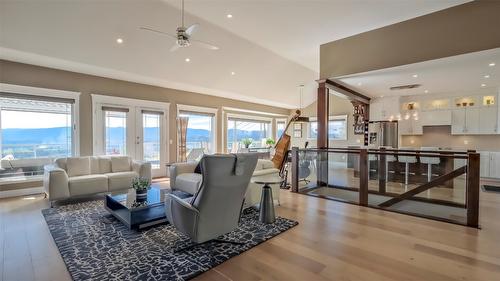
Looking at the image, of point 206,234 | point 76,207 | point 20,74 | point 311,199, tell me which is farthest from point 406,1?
point 20,74

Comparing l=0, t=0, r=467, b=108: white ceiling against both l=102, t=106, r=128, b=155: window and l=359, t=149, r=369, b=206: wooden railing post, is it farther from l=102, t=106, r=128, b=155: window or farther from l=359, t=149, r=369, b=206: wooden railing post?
l=359, t=149, r=369, b=206: wooden railing post

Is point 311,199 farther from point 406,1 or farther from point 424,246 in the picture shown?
point 406,1

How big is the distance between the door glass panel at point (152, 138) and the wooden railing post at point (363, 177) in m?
5.76

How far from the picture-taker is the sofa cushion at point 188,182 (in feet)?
14.8

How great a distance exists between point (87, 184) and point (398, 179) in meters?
6.28

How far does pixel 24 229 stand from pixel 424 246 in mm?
5222

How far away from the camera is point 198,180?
4566 mm

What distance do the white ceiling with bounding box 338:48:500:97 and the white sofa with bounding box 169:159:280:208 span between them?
10.6 ft

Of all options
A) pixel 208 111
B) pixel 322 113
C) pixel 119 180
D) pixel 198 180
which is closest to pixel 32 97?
pixel 119 180

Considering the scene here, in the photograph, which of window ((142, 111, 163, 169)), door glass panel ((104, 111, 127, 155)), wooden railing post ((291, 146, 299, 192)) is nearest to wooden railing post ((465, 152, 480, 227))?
wooden railing post ((291, 146, 299, 192))

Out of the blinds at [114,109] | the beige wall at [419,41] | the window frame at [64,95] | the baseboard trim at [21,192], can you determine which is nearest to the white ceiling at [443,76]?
the beige wall at [419,41]

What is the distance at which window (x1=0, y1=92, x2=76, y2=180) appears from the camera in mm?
5027

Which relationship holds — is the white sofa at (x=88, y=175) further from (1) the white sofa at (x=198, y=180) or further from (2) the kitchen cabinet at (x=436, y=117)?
(2) the kitchen cabinet at (x=436, y=117)

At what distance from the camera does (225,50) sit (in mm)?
6250
